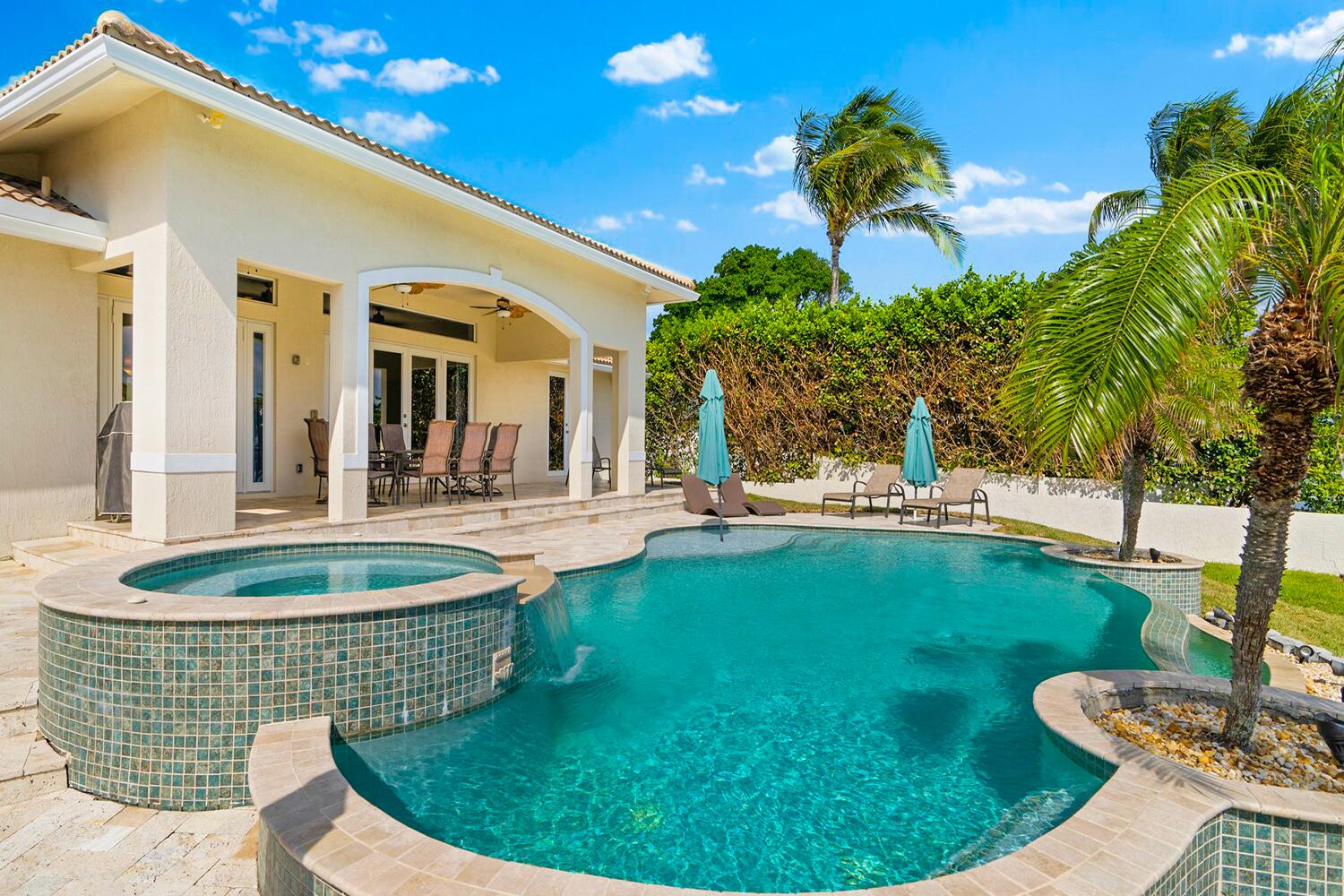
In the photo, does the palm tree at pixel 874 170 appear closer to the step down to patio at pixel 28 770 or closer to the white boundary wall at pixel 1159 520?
the white boundary wall at pixel 1159 520

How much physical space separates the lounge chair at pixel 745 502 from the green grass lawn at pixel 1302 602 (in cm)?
514

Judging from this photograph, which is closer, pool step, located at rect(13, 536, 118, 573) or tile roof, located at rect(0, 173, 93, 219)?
pool step, located at rect(13, 536, 118, 573)

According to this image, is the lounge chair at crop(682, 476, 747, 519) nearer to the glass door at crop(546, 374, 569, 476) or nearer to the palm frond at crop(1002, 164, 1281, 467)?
the glass door at crop(546, 374, 569, 476)

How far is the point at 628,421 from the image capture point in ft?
47.3

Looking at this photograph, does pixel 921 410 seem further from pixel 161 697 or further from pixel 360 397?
pixel 161 697

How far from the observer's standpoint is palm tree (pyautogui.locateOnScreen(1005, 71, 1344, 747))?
10.5ft

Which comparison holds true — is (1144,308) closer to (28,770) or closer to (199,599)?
(199,599)

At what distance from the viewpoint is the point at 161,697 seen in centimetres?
354

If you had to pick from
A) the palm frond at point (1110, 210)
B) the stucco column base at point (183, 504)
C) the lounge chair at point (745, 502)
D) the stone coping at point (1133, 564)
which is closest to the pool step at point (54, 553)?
the stucco column base at point (183, 504)

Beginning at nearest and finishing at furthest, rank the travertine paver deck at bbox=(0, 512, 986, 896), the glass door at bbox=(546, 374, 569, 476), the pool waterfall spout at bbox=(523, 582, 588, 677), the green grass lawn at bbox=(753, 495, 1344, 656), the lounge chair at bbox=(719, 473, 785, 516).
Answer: the travertine paver deck at bbox=(0, 512, 986, 896) < the pool waterfall spout at bbox=(523, 582, 588, 677) < the green grass lawn at bbox=(753, 495, 1344, 656) < the lounge chair at bbox=(719, 473, 785, 516) < the glass door at bbox=(546, 374, 569, 476)

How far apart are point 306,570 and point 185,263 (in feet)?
11.8

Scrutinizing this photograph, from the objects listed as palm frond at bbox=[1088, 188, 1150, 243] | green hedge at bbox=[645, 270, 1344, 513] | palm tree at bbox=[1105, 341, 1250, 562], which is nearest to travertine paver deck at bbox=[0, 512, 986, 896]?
palm tree at bbox=[1105, 341, 1250, 562]

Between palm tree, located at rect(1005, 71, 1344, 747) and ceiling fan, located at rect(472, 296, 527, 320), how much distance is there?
11.1 m

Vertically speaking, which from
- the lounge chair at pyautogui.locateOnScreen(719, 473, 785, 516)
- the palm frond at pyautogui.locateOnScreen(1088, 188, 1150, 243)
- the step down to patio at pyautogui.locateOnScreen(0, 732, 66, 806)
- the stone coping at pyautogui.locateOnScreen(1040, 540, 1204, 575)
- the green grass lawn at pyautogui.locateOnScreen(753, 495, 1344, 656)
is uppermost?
the palm frond at pyautogui.locateOnScreen(1088, 188, 1150, 243)
